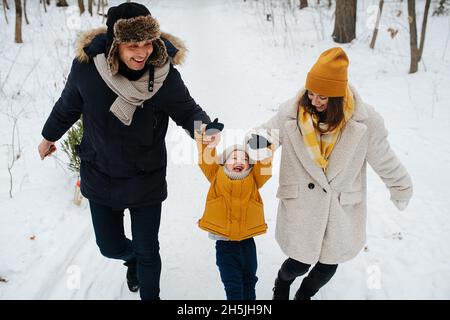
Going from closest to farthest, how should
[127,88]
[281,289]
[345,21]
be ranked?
1. [127,88]
2. [281,289]
3. [345,21]

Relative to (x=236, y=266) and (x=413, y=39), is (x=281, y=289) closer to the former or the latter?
(x=236, y=266)

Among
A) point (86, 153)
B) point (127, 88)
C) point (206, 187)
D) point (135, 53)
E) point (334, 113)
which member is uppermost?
point (135, 53)

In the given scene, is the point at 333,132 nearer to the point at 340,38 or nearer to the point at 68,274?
the point at 68,274

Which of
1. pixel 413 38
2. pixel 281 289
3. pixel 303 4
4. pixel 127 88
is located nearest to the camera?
pixel 127 88

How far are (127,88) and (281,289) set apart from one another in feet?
5.61

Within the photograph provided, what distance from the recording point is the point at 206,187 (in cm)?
413

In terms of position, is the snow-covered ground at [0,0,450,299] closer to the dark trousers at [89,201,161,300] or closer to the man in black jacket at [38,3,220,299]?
the dark trousers at [89,201,161,300]

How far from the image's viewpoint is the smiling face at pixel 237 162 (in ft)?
7.17

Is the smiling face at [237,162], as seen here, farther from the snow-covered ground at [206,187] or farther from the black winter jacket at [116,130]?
the snow-covered ground at [206,187]

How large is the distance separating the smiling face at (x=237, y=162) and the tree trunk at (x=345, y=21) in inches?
295

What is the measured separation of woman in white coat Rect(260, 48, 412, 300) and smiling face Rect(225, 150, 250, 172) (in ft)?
0.66

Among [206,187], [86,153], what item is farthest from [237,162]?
[206,187]

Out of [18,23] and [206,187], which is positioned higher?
[18,23]

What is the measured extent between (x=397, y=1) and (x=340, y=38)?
22.4 ft
